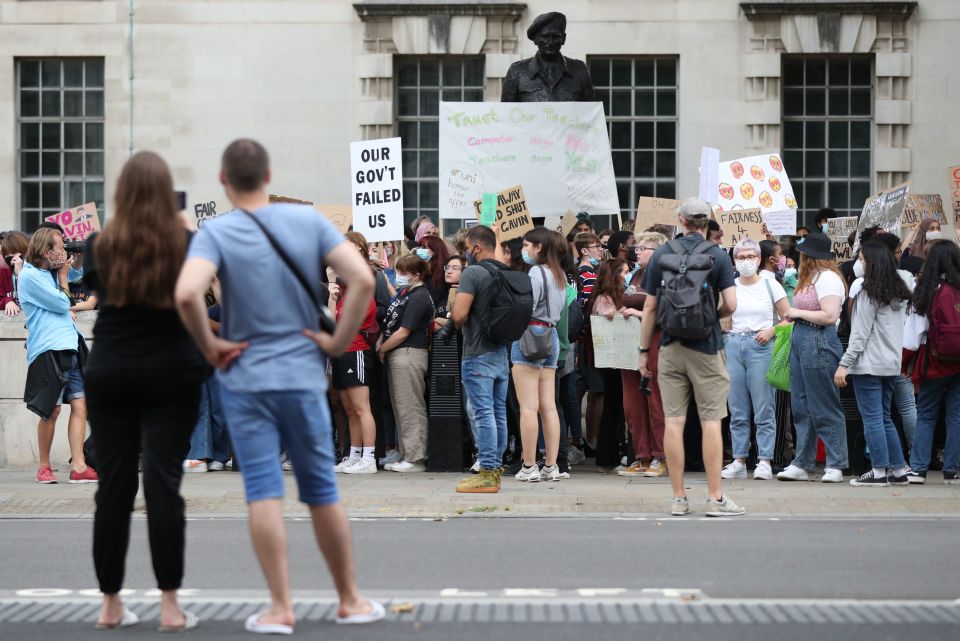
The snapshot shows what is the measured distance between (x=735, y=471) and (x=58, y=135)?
13409 mm

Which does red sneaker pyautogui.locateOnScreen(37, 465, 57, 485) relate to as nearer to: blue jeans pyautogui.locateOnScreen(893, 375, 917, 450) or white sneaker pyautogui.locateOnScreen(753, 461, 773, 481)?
white sneaker pyautogui.locateOnScreen(753, 461, 773, 481)

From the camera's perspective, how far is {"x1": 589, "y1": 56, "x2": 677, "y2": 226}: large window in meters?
Result: 22.2

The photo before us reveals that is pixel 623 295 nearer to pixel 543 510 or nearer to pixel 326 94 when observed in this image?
pixel 543 510

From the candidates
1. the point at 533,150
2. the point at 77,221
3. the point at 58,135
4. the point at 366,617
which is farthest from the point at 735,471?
the point at 58,135

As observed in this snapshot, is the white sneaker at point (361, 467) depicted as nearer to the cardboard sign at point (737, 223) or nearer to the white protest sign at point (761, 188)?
the cardboard sign at point (737, 223)

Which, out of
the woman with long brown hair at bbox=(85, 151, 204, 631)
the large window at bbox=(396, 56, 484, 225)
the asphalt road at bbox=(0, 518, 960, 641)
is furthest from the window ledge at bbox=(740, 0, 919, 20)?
the woman with long brown hair at bbox=(85, 151, 204, 631)

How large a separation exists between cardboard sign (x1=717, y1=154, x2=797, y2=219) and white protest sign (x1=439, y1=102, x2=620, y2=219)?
49.5 inches

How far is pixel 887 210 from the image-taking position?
14656 millimetres

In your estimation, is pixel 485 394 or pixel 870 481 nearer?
pixel 485 394

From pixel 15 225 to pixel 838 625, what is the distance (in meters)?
18.1

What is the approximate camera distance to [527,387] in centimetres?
1197

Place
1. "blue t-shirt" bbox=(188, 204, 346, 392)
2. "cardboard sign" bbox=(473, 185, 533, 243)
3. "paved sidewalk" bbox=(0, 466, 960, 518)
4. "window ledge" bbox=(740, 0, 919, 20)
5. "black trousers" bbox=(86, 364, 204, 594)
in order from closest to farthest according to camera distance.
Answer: "blue t-shirt" bbox=(188, 204, 346, 392) → "black trousers" bbox=(86, 364, 204, 594) → "paved sidewalk" bbox=(0, 466, 960, 518) → "cardboard sign" bbox=(473, 185, 533, 243) → "window ledge" bbox=(740, 0, 919, 20)

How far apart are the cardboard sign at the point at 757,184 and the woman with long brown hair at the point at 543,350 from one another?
13.4 feet

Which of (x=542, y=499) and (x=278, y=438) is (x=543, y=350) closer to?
(x=542, y=499)
